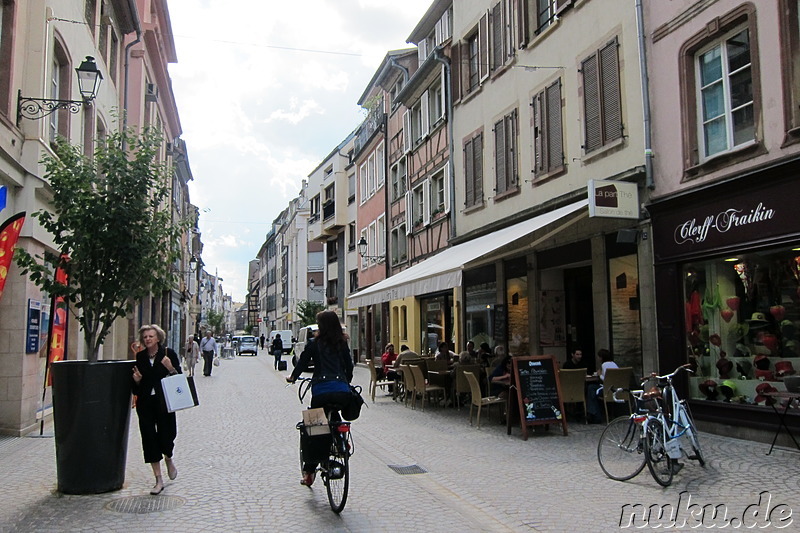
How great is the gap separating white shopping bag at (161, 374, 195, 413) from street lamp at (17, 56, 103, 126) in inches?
213

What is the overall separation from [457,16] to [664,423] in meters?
15.7

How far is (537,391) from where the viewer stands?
1031 cm

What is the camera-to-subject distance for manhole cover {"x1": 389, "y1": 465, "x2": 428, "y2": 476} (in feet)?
26.1

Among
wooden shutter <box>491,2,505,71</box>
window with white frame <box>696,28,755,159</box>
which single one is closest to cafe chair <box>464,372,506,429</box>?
window with white frame <box>696,28,755,159</box>

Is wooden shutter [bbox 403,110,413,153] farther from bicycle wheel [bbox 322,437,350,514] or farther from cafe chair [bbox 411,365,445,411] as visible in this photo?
bicycle wheel [bbox 322,437,350,514]

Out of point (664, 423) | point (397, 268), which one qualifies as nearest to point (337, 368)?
point (664, 423)

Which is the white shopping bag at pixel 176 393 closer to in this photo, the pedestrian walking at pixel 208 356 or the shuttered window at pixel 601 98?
the shuttered window at pixel 601 98

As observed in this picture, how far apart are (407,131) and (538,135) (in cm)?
1136

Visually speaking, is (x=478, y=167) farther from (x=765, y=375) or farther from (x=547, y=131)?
(x=765, y=375)

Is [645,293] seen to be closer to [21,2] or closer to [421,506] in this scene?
[421,506]

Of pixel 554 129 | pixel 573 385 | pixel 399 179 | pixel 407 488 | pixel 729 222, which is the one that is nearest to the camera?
pixel 407 488

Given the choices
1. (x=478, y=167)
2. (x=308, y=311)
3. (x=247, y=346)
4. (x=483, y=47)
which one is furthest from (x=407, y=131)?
(x=247, y=346)

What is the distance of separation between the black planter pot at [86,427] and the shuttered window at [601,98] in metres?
9.07

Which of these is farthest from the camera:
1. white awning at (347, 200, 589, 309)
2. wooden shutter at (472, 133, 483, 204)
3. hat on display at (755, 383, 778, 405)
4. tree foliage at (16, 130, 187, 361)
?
wooden shutter at (472, 133, 483, 204)
